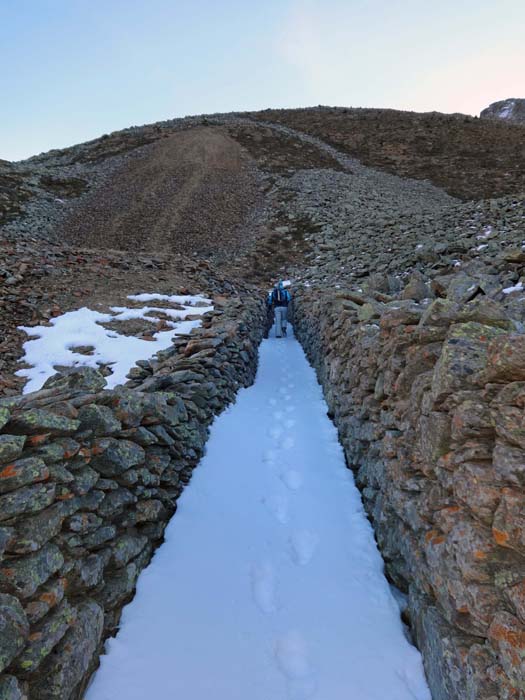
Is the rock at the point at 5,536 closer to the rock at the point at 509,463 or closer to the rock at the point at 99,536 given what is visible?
the rock at the point at 99,536

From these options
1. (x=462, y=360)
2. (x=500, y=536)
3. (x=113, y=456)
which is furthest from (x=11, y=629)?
(x=462, y=360)

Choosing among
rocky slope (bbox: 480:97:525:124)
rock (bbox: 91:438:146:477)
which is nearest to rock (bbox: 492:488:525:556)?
rock (bbox: 91:438:146:477)

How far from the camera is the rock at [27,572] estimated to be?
2.54m

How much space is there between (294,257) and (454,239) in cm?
1357

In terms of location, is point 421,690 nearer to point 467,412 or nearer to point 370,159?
point 467,412

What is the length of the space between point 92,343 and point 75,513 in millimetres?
6400

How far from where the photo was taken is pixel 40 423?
10.3 feet

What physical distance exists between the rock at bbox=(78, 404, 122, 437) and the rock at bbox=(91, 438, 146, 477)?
9 centimetres

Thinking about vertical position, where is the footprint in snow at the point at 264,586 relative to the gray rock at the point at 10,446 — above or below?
below

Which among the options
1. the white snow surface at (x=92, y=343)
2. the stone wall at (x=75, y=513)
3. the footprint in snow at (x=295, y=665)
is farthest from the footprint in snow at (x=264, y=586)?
the white snow surface at (x=92, y=343)

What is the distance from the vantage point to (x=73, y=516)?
3.21 m

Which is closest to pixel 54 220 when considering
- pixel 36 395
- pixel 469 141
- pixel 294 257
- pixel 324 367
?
pixel 294 257

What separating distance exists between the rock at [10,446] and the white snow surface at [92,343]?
3959 mm

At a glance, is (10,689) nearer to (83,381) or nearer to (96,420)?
(96,420)
